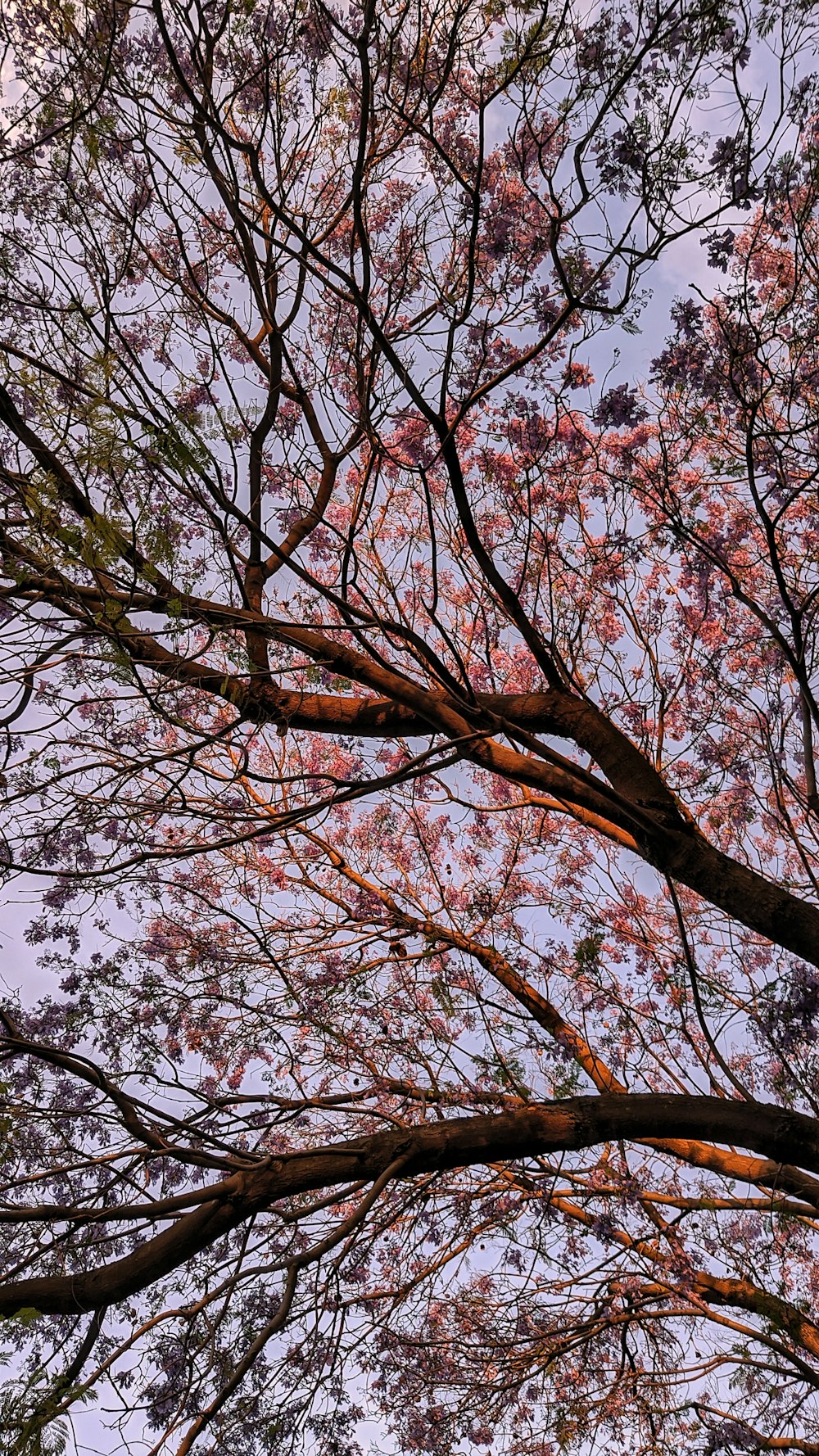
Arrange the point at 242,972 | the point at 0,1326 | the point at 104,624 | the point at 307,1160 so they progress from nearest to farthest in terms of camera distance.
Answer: the point at 104,624, the point at 307,1160, the point at 0,1326, the point at 242,972

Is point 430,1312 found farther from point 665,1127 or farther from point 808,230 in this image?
point 808,230

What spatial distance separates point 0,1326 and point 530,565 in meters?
4.08

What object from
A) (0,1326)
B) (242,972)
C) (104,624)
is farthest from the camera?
(242,972)

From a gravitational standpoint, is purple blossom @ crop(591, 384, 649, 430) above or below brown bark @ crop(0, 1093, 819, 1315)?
above

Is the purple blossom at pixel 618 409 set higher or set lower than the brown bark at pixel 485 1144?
higher

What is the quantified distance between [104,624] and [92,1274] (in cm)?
191

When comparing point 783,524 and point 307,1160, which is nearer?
point 307,1160

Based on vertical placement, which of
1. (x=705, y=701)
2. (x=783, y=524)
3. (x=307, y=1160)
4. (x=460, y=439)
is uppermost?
(x=460, y=439)

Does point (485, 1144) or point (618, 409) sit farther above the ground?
point (618, 409)

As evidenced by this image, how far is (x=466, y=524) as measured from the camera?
349cm

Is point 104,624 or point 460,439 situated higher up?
point 460,439

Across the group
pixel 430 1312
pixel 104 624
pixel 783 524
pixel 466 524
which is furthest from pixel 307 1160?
pixel 783 524

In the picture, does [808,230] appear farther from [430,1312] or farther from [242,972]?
[430,1312]

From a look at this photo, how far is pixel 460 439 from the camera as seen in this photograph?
630 cm
